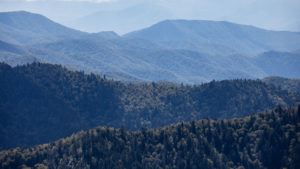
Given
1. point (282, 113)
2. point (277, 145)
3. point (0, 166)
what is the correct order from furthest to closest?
point (282, 113) < point (277, 145) < point (0, 166)

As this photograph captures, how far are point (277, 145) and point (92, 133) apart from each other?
7170cm

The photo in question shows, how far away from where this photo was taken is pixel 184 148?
160500mm

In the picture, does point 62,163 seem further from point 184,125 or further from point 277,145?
point 277,145

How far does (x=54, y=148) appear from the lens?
158125mm

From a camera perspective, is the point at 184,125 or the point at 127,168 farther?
the point at 184,125

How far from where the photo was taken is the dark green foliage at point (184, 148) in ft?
490

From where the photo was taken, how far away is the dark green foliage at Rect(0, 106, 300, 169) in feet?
490

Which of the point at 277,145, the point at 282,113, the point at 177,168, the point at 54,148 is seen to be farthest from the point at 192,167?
the point at 54,148

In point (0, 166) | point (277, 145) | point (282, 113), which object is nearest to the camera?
point (0, 166)

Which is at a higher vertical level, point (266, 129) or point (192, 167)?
point (266, 129)

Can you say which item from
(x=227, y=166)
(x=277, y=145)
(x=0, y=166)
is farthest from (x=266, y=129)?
(x=0, y=166)

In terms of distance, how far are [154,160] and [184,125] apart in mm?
23195

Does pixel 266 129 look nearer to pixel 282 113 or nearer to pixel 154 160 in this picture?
pixel 282 113

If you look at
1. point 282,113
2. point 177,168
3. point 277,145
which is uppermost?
point 282,113
